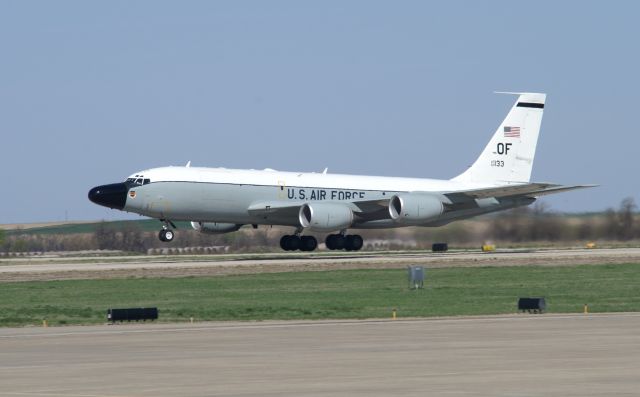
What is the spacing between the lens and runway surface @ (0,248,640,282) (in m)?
56.1

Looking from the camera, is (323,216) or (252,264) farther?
(323,216)

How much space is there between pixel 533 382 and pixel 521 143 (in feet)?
191

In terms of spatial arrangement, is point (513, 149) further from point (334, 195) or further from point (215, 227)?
point (215, 227)

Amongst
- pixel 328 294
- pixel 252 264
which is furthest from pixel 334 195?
pixel 328 294

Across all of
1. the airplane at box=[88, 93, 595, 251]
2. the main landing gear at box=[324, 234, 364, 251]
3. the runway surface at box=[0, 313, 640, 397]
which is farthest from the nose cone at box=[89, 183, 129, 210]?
the runway surface at box=[0, 313, 640, 397]

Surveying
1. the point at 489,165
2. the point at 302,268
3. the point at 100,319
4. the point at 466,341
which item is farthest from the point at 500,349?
the point at 489,165

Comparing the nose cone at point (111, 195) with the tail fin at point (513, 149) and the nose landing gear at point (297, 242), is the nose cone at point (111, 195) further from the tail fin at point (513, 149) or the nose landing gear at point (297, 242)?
the tail fin at point (513, 149)

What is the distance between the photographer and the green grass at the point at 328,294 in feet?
120

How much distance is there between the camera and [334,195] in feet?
234

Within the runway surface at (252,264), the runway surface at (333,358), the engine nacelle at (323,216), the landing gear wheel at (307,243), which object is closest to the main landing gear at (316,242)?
the landing gear wheel at (307,243)

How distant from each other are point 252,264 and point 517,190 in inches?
663

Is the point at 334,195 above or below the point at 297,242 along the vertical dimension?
above

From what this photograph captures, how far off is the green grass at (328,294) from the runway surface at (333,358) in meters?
3.86

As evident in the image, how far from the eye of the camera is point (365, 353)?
24781 mm
